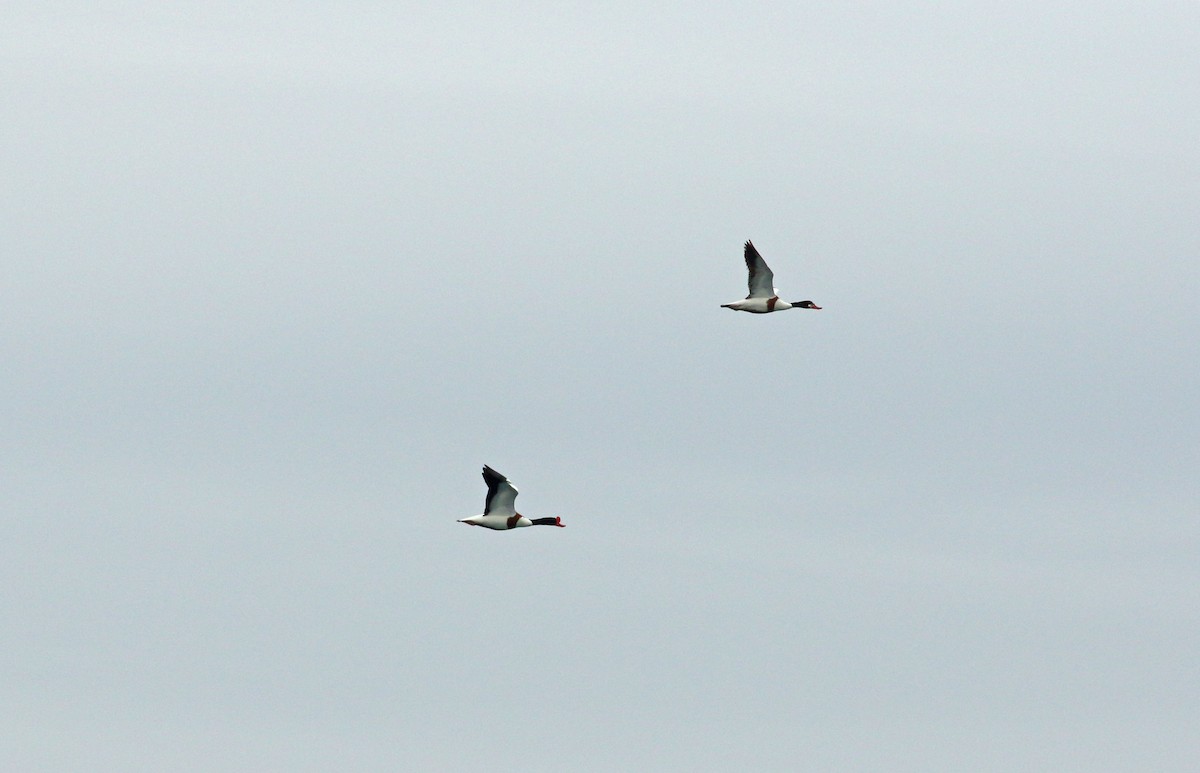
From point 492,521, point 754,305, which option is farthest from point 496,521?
point 754,305

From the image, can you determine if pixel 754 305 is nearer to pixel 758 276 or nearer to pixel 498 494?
pixel 758 276

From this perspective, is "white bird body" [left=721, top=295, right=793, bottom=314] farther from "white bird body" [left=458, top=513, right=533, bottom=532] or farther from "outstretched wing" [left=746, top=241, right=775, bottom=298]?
"white bird body" [left=458, top=513, right=533, bottom=532]

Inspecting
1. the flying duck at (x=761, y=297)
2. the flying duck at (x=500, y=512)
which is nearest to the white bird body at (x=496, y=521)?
the flying duck at (x=500, y=512)

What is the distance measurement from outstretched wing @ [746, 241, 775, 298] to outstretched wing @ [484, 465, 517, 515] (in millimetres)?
22465

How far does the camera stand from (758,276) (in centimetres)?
11088

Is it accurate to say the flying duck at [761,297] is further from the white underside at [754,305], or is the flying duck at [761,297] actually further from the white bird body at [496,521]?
the white bird body at [496,521]

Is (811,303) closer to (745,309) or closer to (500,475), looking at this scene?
(745,309)

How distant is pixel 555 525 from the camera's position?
102188 mm

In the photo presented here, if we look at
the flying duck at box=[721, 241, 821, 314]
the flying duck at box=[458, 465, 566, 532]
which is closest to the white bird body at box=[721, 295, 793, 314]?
the flying duck at box=[721, 241, 821, 314]

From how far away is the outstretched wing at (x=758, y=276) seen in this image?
Answer: 109562mm

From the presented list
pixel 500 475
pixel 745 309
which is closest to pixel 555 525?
pixel 500 475

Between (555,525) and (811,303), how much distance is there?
78.4ft

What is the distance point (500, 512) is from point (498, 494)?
1.56 m

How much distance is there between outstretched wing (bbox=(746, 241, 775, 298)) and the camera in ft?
359
